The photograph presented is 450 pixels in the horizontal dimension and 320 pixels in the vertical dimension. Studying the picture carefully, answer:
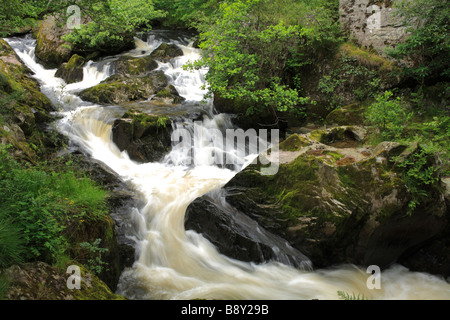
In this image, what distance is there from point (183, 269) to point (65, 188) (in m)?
2.30

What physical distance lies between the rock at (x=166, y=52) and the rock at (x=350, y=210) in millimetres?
11981

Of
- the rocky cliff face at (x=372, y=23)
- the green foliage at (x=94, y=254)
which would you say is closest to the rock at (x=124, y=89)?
the rocky cliff face at (x=372, y=23)

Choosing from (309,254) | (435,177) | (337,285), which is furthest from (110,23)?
(435,177)

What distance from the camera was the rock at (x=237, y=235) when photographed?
17.1 ft

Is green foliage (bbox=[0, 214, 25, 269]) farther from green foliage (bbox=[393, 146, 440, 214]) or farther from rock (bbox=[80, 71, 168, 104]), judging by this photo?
→ rock (bbox=[80, 71, 168, 104])

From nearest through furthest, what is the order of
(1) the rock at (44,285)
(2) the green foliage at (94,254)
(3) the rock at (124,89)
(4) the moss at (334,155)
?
(1) the rock at (44,285) < (2) the green foliage at (94,254) < (4) the moss at (334,155) < (3) the rock at (124,89)

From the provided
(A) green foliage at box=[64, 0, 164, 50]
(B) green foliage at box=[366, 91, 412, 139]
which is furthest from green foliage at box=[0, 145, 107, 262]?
(A) green foliage at box=[64, 0, 164, 50]

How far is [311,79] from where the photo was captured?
10898 mm

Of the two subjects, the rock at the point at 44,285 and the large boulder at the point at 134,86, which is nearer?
the rock at the point at 44,285

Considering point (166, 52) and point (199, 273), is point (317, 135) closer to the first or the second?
point (199, 273)

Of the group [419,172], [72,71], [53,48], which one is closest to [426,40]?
[419,172]

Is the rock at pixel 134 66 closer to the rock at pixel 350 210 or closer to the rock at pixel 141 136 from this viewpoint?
the rock at pixel 141 136
